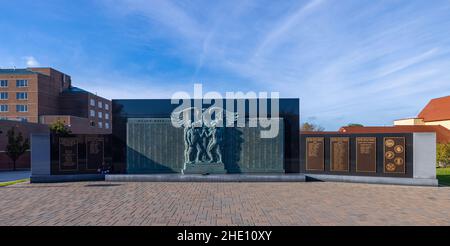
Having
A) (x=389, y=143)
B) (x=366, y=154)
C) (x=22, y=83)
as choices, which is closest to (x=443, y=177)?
(x=389, y=143)

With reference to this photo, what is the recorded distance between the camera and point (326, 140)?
1195 centimetres

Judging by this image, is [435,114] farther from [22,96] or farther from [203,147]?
[22,96]

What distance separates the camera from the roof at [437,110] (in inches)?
1673

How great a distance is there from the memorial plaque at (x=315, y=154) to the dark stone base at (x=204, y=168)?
14.1 ft

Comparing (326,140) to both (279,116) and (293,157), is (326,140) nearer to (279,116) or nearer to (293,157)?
(293,157)

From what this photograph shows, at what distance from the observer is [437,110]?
44.9 meters

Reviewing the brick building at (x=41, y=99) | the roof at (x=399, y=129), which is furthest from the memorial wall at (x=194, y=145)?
the brick building at (x=41, y=99)

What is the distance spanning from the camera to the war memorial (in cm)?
1176

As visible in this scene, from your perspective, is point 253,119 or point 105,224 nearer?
point 105,224

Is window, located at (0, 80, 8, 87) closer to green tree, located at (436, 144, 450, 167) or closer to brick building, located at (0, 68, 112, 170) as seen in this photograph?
brick building, located at (0, 68, 112, 170)

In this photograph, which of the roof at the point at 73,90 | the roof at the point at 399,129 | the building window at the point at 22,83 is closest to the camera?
the roof at the point at 399,129

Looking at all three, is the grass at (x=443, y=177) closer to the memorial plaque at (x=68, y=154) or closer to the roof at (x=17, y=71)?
the memorial plaque at (x=68, y=154)

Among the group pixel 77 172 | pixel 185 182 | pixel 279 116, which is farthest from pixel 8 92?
pixel 279 116
